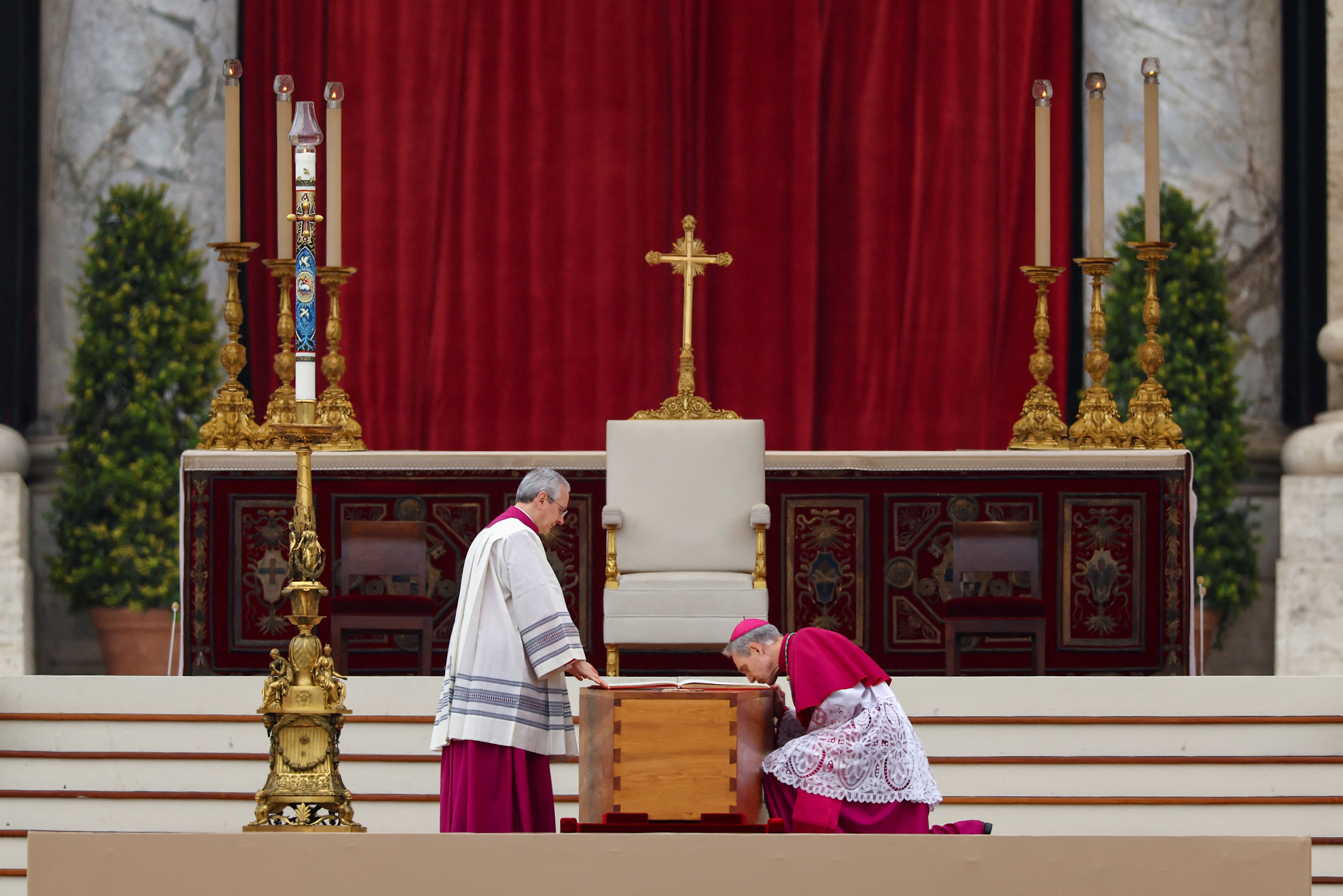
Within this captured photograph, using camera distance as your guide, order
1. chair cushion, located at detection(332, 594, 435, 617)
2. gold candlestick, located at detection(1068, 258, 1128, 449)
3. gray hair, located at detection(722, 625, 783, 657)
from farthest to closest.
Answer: gold candlestick, located at detection(1068, 258, 1128, 449)
chair cushion, located at detection(332, 594, 435, 617)
gray hair, located at detection(722, 625, 783, 657)

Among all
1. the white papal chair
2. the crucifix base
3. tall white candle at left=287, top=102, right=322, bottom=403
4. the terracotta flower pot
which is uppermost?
tall white candle at left=287, top=102, right=322, bottom=403

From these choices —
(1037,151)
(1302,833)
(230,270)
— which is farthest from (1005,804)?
(230,270)

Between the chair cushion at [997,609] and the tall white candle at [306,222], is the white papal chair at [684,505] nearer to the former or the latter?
the chair cushion at [997,609]

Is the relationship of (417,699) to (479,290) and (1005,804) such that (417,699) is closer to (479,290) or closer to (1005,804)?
(1005,804)

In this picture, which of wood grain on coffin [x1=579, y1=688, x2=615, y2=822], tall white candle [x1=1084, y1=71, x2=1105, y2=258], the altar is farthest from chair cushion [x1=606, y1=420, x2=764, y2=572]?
wood grain on coffin [x1=579, y1=688, x2=615, y2=822]

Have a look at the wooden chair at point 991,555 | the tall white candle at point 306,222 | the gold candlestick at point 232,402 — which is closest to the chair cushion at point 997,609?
the wooden chair at point 991,555

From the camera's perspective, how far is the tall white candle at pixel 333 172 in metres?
7.22

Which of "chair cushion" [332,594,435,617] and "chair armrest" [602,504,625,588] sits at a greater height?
"chair armrest" [602,504,625,588]

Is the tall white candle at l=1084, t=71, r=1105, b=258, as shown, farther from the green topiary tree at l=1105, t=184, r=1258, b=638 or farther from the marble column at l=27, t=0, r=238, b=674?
the marble column at l=27, t=0, r=238, b=674

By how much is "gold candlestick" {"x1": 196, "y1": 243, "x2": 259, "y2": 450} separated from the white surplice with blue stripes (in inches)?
104

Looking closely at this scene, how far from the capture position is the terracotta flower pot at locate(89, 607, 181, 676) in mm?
8398

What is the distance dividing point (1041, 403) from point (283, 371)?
3226mm

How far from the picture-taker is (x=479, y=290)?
361 inches

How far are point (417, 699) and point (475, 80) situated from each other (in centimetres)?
448
